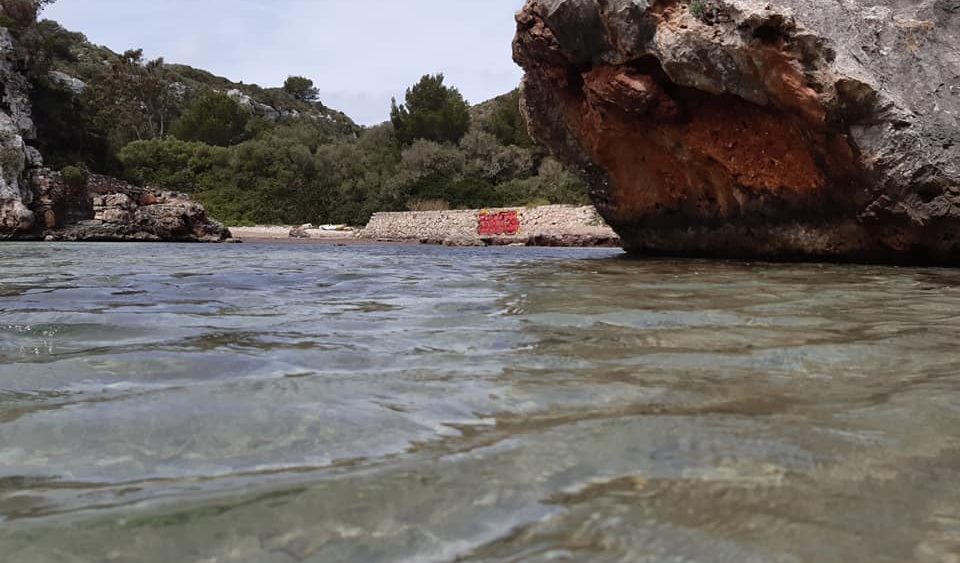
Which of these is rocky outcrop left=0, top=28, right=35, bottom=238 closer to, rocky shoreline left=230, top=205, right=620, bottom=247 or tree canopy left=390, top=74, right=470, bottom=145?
rocky shoreline left=230, top=205, right=620, bottom=247

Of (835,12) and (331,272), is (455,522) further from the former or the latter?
(835,12)

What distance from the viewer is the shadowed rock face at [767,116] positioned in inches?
270

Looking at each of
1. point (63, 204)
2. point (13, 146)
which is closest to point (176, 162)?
point (63, 204)

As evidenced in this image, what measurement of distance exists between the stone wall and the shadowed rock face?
8714 mm

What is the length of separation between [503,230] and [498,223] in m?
0.39

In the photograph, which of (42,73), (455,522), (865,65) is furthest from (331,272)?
(42,73)

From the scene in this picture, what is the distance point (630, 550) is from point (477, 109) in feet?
218

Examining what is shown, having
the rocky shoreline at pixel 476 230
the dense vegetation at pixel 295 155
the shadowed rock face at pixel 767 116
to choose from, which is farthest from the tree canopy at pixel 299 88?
the shadowed rock face at pixel 767 116

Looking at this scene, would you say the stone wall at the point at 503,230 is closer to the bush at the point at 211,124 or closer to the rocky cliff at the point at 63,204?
the rocky cliff at the point at 63,204

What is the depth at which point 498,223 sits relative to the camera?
25953 millimetres

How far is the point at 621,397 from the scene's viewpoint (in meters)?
2.18

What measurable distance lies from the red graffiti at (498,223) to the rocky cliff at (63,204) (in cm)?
869

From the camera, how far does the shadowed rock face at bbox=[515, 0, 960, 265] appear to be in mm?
6852

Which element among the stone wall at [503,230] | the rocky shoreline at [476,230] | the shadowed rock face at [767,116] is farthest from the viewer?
the rocky shoreline at [476,230]
